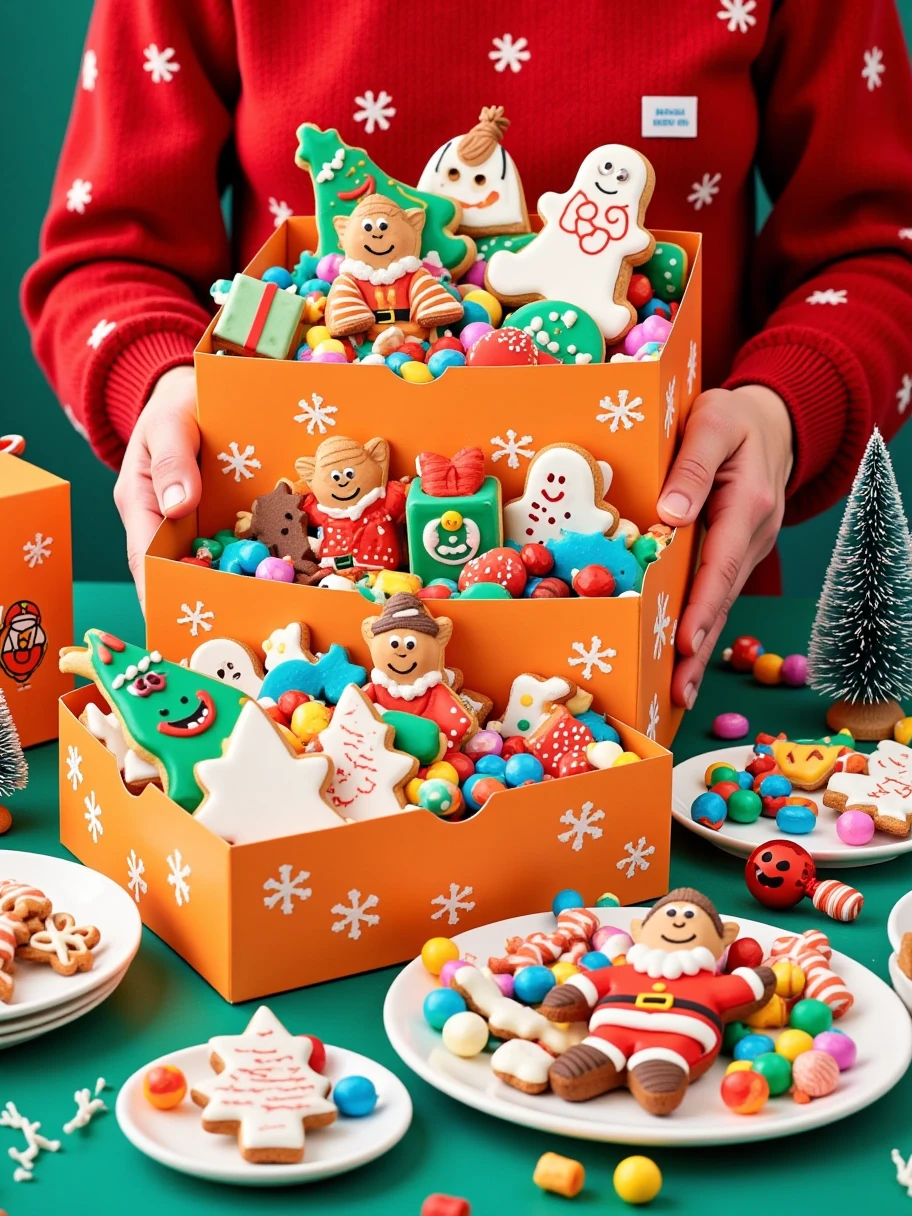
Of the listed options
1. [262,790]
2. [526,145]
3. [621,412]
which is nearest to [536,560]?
[621,412]

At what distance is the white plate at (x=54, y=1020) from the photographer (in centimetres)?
88

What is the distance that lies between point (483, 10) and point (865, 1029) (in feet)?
4.06

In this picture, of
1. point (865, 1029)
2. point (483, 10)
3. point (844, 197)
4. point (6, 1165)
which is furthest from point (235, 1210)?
point (844, 197)

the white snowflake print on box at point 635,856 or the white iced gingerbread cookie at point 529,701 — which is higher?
the white iced gingerbread cookie at point 529,701

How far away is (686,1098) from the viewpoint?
832 mm

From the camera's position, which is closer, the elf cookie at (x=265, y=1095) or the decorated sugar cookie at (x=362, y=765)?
the elf cookie at (x=265, y=1095)

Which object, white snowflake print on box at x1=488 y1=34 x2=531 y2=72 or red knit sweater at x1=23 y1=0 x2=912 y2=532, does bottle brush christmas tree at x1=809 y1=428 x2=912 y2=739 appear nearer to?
red knit sweater at x1=23 y1=0 x2=912 y2=532

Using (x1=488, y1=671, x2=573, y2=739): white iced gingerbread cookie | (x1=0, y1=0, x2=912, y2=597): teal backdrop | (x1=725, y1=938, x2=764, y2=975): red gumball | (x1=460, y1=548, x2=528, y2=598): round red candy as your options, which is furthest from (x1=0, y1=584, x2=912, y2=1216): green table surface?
(x1=0, y1=0, x2=912, y2=597): teal backdrop

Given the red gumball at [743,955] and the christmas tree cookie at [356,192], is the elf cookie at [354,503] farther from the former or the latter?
the red gumball at [743,955]

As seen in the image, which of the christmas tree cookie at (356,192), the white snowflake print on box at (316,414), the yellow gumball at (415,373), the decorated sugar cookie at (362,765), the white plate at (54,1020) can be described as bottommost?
the white plate at (54,1020)

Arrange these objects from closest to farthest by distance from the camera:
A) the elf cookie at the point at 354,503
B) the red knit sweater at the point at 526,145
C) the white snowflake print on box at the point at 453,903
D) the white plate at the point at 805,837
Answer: the white snowflake print on box at the point at 453,903 → the white plate at the point at 805,837 → the elf cookie at the point at 354,503 → the red knit sweater at the point at 526,145

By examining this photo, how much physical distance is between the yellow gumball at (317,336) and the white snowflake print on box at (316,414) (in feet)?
0.35

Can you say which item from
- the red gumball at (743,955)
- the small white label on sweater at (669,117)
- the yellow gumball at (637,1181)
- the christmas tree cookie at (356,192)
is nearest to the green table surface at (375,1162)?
the yellow gumball at (637,1181)

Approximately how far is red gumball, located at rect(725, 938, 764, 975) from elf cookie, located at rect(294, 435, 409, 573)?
0.48m
